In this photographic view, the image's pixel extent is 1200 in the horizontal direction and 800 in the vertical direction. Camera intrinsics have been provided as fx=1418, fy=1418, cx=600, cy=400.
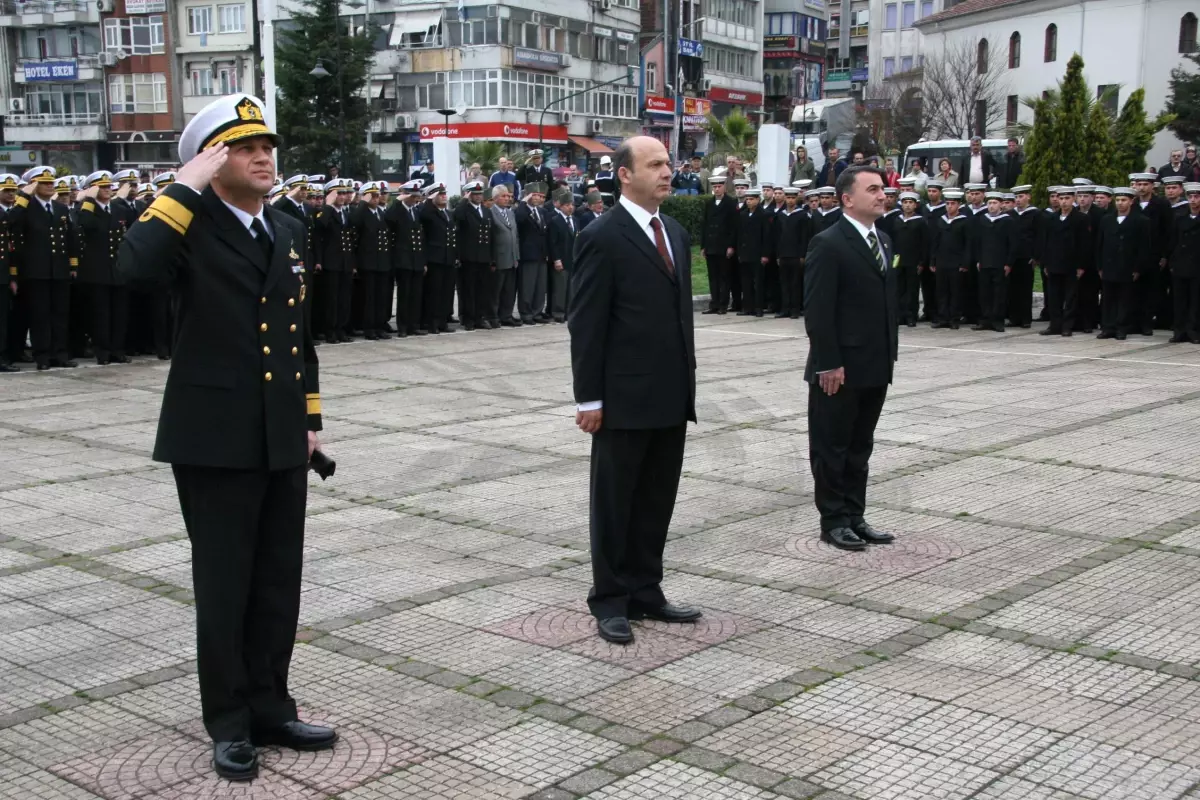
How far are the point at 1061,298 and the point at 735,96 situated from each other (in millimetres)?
80124

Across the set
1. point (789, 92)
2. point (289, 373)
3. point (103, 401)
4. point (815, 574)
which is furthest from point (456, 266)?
point (789, 92)

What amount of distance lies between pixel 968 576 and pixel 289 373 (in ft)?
12.6

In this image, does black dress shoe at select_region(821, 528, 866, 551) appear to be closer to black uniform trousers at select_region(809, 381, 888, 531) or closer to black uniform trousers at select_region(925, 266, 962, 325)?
black uniform trousers at select_region(809, 381, 888, 531)

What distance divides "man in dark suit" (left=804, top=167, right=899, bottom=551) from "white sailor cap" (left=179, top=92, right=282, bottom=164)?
155 inches

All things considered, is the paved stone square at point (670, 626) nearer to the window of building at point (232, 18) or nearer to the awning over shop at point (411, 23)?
the awning over shop at point (411, 23)

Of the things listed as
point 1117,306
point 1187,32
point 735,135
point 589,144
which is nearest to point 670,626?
point 1117,306

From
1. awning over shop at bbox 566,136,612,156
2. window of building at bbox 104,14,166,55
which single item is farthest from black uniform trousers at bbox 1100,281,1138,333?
window of building at bbox 104,14,166,55

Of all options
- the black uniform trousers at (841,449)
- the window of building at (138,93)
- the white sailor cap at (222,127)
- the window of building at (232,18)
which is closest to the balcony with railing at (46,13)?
the window of building at (138,93)

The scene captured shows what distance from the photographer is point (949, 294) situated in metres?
20.8

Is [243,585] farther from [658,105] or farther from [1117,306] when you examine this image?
[658,105]

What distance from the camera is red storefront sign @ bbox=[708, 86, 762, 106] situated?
94.3m

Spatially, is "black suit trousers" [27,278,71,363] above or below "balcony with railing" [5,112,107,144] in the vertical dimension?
below

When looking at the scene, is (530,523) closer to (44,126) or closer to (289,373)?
(289,373)

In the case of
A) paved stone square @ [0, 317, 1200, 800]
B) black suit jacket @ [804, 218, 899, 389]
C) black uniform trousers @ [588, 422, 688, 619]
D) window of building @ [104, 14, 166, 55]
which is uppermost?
window of building @ [104, 14, 166, 55]
